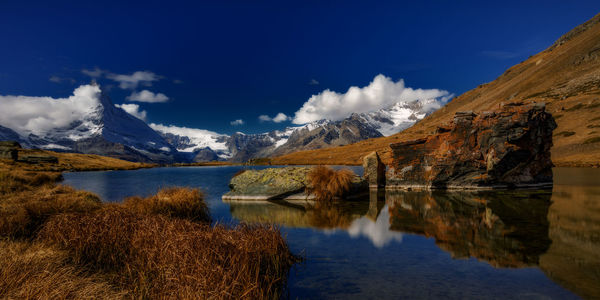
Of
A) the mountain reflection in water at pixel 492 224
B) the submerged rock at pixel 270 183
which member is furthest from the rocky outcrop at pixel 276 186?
the mountain reflection in water at pixel 492 224

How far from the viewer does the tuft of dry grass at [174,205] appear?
10.6 metres

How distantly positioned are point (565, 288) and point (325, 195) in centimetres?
1236

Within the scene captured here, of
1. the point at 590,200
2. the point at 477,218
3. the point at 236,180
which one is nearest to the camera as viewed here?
the point at 477,218

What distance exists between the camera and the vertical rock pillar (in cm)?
2383

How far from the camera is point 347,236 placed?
907cm

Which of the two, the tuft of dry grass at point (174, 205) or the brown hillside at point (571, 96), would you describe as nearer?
the tuft of dry grass at point (174, 205)

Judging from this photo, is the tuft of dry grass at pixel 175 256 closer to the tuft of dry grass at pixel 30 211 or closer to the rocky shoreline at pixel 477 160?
the tuft of dry grass at pixel 30 211

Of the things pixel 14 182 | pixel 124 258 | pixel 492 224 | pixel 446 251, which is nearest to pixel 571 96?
pixel 492 224

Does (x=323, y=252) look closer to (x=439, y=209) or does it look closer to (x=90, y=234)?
(x=90, y=234)

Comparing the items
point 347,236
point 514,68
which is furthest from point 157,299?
point 514,68

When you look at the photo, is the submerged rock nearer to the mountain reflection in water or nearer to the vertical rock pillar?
the mountain reflection in water

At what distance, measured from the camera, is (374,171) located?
2417 cm

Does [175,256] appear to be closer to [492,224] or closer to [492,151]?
[492,224]

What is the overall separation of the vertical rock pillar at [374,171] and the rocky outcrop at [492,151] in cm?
317
